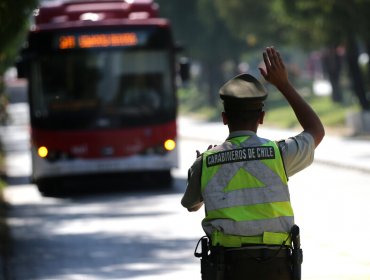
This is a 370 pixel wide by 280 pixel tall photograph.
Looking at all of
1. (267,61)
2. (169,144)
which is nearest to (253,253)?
(267,61)

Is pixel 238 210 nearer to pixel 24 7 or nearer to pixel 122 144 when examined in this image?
pixel 24 7

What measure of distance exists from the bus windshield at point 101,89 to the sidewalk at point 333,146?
4.48 meters

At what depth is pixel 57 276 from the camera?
13.5 meters

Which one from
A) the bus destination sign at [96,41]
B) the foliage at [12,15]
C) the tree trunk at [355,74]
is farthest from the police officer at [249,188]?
the tree trunk at [355,74]

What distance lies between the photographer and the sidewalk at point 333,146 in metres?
28.0

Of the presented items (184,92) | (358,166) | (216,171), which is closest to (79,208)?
(358,166)

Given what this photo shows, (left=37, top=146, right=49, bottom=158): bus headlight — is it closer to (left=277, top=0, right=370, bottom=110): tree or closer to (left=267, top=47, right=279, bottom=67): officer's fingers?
(left=277, top=0, right=370, bottom=110): tree

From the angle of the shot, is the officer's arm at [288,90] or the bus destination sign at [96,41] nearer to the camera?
the officer's arm at [288,90]

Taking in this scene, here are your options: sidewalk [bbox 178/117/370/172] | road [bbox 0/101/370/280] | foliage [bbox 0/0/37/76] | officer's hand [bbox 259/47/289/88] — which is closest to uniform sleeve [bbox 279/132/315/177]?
officer's hand [bbox 259/47/289/88]

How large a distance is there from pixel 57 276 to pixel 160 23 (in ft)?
36.4

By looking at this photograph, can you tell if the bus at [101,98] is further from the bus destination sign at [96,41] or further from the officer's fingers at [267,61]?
the officer's fingers at [267,61]

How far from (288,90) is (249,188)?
0.50 m

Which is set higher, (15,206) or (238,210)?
(238,210)

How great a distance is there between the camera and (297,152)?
6273mm
